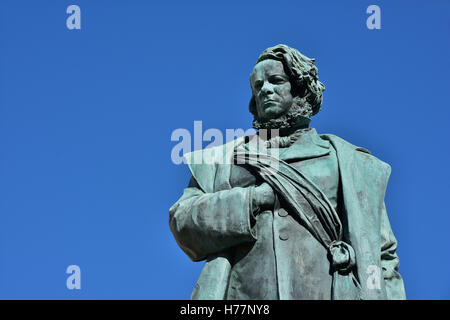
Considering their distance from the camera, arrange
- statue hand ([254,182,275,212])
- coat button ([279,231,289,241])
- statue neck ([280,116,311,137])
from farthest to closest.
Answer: statue neck ([280,116,311,137])
statue hand ([254,182,275,212])
coat button ([279,231,289,241])

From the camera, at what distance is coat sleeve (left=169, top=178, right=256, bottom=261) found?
12.6m

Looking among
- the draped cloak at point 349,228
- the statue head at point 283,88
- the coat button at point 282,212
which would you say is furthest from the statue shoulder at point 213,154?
the coat button at point 282,212

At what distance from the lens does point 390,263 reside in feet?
42.3

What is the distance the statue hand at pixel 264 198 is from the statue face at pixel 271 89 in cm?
121

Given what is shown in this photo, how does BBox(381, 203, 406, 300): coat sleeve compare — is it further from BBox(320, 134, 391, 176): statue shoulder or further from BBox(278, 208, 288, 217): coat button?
BBox(278, 208, 288, 217): coat button

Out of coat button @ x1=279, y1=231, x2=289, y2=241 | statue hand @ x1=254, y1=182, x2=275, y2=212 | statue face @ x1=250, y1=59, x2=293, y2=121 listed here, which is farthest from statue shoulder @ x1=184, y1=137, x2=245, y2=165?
coat button @ x1=279, y1=231, x2=289, y2=241

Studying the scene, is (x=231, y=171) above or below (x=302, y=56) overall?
below

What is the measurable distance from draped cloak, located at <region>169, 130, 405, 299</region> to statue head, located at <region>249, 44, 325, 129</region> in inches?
23.3

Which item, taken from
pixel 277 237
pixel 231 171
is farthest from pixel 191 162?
pixel 277 237

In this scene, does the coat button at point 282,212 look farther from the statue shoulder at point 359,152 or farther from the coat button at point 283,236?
the statue shoulder at point 359,152

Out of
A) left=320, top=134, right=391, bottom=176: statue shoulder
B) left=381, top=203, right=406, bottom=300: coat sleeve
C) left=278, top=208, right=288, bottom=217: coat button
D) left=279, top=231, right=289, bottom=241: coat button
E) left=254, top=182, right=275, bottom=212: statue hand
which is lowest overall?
left=381, top=203, right=406, bottom=300: coat sleeve

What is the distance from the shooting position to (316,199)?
12.7 metres
